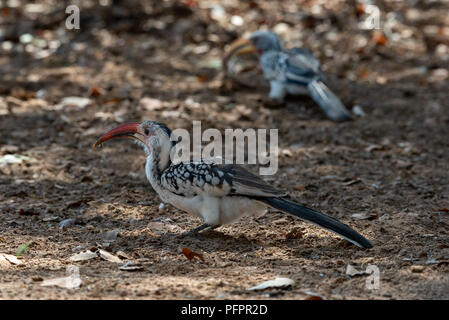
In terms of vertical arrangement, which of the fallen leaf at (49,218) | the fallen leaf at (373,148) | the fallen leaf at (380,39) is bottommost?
the fallen leaf at (49,218)

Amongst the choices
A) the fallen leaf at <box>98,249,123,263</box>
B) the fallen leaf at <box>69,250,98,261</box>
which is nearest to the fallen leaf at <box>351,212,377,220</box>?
the fallen leaf at <box>98,249,123,263</box>

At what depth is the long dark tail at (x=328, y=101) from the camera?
22.5 feet

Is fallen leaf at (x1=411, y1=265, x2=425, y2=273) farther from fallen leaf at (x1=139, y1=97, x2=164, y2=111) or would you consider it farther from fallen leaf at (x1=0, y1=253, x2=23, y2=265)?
fallen leaf at (x1=139, y1=97, x2=164, y2=111)

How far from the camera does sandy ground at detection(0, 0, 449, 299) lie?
3643 mm

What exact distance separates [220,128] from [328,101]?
1.23 m

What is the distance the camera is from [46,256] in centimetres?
390

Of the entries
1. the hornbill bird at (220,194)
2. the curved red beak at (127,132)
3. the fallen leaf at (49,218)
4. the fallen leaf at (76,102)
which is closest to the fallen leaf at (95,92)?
the fallen leaf at (76,102)

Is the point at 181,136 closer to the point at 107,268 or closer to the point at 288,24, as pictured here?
the point at 107,268

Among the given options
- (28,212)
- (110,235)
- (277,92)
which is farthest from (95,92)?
(110,235)

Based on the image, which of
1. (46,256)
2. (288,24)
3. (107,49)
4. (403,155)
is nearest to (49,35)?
(107,49)

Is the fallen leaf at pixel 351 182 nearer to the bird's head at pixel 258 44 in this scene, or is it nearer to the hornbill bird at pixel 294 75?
the hornbill bird at pixel 294 75

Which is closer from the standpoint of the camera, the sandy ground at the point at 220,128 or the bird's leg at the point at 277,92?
the sandy ground at the point at 220,128

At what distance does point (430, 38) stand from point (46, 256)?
7.01m

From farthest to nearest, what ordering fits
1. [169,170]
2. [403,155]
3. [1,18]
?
1. [1,18]
2. [403,155]
3. [169,170]
